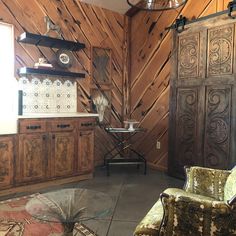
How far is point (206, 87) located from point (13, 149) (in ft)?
8.56

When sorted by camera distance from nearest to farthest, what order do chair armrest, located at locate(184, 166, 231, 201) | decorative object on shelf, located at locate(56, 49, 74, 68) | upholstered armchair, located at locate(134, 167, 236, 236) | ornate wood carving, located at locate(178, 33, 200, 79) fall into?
upholstered armchair, located at locate(134, 167, 236, 236) → chair armrest, located at locate(184, 166, 231, 201) → ornate wood carving, located at locate(178, 33, 200, 79) → decorative object on shelf, located at locate(56, 49, 74, 68)

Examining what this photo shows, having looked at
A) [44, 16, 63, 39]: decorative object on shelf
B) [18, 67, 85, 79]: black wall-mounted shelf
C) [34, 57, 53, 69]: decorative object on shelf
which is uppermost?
[44, 16, 63, 39]: decorative object on shelf

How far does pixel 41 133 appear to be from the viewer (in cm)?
329

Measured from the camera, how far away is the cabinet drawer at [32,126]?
3.14 m

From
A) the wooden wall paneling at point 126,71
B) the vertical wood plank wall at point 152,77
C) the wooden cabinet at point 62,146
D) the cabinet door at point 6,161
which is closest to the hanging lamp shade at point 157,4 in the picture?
the vertical wood plank wall at point 152,77

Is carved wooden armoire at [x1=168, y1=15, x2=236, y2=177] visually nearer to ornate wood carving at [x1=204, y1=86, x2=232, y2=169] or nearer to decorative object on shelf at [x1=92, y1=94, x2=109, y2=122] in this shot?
ornate wood carving at [x1=204, y1=86, x2=232, y2=169]

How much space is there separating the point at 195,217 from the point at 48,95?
3.08 meters

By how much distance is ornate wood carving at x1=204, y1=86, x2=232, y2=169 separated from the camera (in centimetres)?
325

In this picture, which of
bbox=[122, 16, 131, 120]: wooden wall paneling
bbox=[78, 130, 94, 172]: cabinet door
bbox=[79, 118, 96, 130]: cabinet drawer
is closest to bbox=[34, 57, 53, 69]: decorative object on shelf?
bbox=[79, 118, 96, 130]: cabinet drawer

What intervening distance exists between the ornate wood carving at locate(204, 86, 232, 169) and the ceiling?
2.13m

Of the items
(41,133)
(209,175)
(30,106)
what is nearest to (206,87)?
(209,175)

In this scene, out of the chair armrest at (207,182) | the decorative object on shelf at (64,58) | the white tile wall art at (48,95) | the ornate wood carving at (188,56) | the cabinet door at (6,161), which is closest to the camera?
the chair armrest at (207,182)

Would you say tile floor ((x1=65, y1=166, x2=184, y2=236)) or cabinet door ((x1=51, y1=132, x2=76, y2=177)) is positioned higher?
cabinet door ((x1=51, y1=132, x2=76, y2=177))

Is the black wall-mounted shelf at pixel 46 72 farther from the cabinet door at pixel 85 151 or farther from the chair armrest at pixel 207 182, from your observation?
the chair armrest at pixel 207 182
